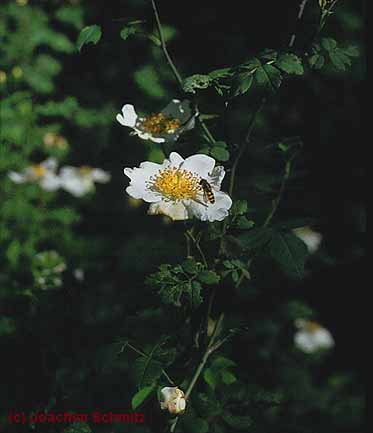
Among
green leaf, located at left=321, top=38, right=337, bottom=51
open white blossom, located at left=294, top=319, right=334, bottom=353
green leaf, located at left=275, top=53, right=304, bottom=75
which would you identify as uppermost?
green leaf, located at left=275, top=53, right=304, bottom=75

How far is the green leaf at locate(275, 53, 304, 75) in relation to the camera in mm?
991

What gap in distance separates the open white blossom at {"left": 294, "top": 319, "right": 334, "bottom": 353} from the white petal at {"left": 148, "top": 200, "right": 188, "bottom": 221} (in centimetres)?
140

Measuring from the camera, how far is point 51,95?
3.00m

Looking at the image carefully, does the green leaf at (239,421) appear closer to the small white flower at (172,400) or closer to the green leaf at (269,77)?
the small white flower at (172,400)

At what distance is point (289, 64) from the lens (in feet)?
3.27

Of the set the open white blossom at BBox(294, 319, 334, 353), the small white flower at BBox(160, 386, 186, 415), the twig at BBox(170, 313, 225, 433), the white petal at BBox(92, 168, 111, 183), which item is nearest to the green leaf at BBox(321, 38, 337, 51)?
the twig at BBox(170, 313, 225, 433)

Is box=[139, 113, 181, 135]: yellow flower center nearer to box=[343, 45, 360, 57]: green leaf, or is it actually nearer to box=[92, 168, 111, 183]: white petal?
box=[343, 45, 360, 57]: green leaf

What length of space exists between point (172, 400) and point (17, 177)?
159 centimetres

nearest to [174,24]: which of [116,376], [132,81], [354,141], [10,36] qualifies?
[132,81]

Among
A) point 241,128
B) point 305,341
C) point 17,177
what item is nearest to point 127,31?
point 17,177

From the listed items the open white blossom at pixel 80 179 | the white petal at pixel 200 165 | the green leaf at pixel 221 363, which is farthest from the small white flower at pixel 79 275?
the open white blossom at pixel 80 179

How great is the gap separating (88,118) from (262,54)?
1.79 meters

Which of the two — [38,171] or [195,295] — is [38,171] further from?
[195,295]

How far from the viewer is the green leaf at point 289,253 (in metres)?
1.03
